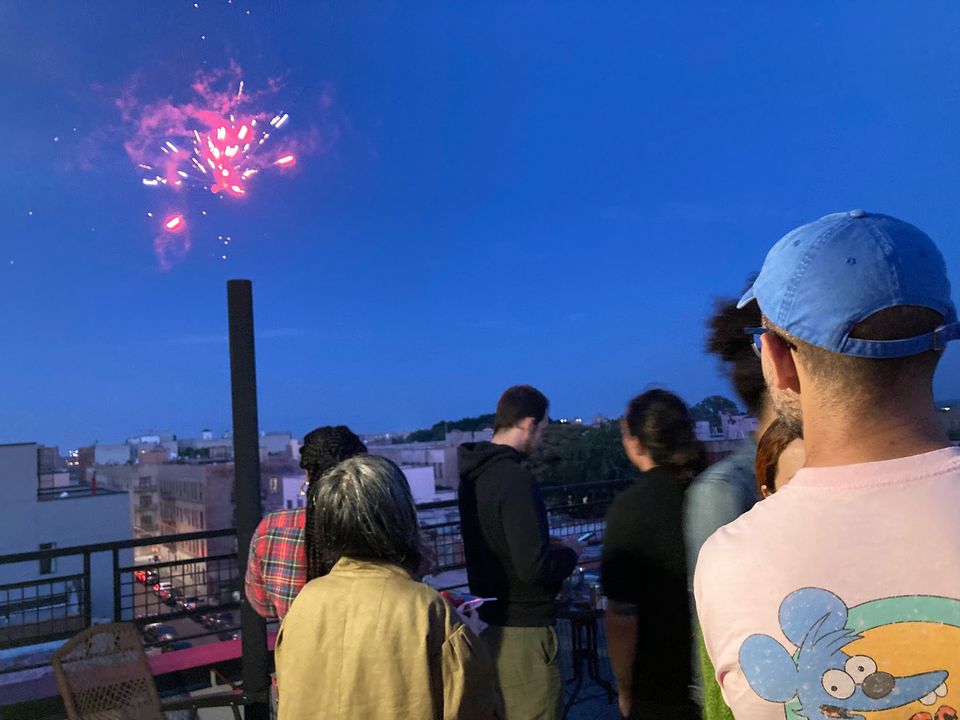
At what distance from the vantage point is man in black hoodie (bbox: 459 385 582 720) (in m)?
2.40

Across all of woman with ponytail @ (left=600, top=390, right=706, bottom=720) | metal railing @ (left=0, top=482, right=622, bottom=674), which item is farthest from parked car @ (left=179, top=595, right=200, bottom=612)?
woman with ponytail @ (left=600, top=390, right=706, bottom=720)

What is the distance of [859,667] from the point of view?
0.67 metres

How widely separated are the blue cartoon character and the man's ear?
257 millimetres

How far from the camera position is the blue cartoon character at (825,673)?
25.8 inches

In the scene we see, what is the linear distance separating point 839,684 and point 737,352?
1.29 metres

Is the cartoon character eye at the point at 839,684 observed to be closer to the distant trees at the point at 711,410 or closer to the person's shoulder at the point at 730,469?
the person's shoulder at the point at 730,469

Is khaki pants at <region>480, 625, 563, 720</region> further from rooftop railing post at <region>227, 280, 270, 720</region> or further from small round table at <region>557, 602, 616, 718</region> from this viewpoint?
small round table at <region>557, 602, 616, 718</region>

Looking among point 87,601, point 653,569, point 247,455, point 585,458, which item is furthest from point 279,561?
point 585,458

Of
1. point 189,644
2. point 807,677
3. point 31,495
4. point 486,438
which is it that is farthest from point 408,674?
point 31,495

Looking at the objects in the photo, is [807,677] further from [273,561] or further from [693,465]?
[273,561]

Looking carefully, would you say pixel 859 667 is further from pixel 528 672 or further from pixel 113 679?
pixel 113 679

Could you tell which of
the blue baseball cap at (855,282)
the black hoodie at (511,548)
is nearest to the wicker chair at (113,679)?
the black hoodie at (511,548)

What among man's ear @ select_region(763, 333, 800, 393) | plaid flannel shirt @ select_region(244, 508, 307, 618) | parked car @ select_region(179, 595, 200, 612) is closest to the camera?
man's ear @ select_region(763, 333, 800, 393)

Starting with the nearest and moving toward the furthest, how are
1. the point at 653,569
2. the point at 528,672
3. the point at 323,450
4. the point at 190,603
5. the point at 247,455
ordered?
1. the point at 653,569
2. the point at 323,450
3. the point at 528,672
4. the point at 247,455
5. the point at 190,603
